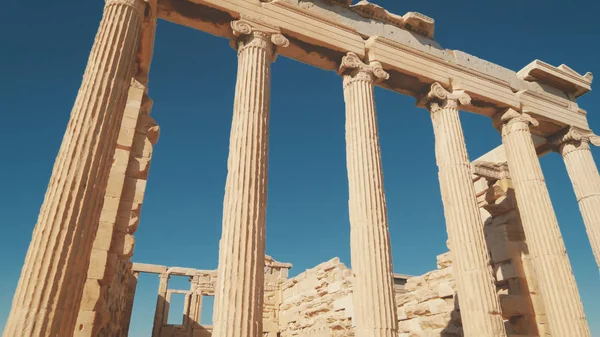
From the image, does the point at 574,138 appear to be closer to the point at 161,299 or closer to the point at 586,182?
the point at 586,182

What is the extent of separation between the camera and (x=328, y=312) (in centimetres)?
1661

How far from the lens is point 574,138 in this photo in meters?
15.7

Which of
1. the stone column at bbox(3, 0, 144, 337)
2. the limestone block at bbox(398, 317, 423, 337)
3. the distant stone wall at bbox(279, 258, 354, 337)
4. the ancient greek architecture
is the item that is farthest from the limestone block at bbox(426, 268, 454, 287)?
the stone column at bbox(3, 0, 144, 337)

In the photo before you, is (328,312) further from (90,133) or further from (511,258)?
(90,133)

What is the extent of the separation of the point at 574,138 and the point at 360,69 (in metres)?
9.42

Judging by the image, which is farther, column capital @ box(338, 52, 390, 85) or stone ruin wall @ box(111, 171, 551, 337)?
stone ruin wall @ box(111, 171, 551, 337)

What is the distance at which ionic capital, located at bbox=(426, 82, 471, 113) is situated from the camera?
13297 mm

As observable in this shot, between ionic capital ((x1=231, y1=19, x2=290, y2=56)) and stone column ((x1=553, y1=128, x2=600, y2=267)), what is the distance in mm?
11771

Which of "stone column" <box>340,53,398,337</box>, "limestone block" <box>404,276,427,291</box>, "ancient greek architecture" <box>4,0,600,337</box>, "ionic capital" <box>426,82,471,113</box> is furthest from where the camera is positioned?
"limestone block" <box>404,276,427,291</box>

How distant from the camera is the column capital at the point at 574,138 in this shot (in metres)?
15.7

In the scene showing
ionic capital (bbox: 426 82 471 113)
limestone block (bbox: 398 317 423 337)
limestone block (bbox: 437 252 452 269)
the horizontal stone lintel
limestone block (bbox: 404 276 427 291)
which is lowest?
limestone block (bbox: 398 317 423 337)

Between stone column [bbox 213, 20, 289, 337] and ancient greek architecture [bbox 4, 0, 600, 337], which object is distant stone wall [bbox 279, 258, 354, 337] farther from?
stone column [bbox 213, 20, 289, 337]

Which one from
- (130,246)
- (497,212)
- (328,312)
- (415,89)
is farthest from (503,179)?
(130,246)

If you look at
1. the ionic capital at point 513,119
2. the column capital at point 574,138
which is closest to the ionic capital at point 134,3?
the ionic capital at point 513,119
